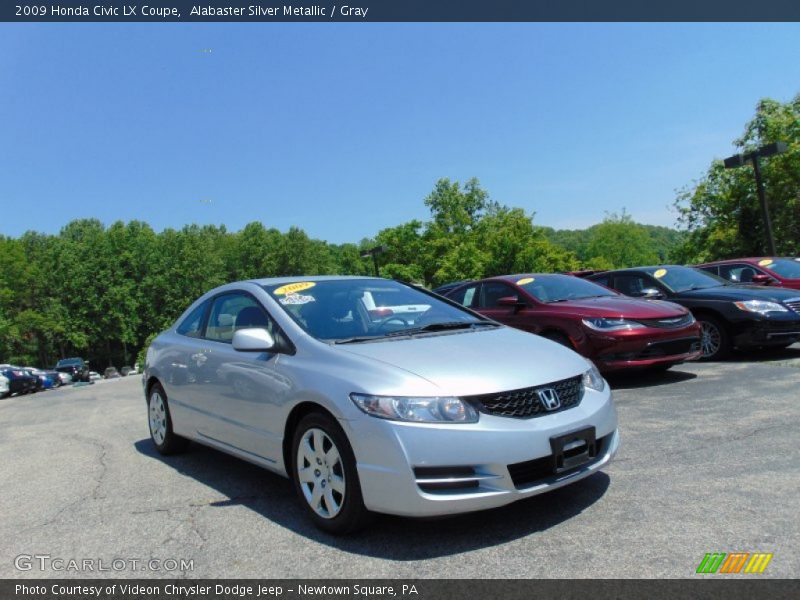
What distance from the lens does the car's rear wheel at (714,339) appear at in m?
8.99

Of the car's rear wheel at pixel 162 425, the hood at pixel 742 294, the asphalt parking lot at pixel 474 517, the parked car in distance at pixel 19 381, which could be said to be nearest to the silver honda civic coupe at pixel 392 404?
the asphalt parking lot at pixel 474 517

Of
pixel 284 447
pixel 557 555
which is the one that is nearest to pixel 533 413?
pixel 557 555

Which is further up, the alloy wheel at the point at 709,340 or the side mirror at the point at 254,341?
the side mirror at the point at 254,341

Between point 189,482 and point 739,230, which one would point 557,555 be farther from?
point 739,230

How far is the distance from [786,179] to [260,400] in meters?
35.3

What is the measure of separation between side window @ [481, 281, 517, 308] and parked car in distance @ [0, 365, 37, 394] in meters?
22.4

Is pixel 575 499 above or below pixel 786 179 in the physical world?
below

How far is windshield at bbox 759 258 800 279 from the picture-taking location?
12.1m

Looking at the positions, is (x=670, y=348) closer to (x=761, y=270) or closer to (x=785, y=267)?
(x=761, y=270)

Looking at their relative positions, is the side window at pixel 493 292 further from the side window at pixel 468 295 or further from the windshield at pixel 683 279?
the windshield at pixel 683 279

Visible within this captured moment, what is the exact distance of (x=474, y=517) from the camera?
143 inches

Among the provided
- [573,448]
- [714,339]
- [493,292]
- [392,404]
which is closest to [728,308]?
[714,339]

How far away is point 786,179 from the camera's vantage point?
32.2 meters

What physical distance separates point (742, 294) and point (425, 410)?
24.9ft
